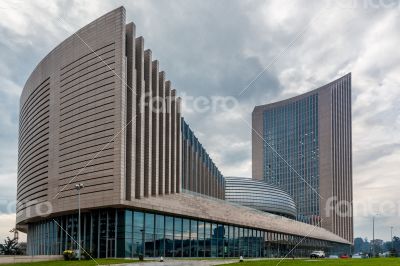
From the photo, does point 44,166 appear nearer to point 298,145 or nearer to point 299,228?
point 299,228

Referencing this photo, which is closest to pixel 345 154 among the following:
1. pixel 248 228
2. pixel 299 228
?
pixel 299 228

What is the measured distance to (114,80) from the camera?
171ft

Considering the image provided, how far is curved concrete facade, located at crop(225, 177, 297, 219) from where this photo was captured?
378 feet

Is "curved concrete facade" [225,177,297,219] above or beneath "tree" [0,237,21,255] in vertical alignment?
above

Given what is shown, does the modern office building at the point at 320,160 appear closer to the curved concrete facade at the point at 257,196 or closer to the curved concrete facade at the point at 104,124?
the curved concrete facade at the point at 257,196

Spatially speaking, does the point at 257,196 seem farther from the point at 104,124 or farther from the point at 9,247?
the point at 104,124

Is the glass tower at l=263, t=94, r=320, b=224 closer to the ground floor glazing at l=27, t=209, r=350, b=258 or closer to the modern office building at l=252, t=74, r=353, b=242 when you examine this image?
the modern office building at l=252, t=74, r=353, b=242

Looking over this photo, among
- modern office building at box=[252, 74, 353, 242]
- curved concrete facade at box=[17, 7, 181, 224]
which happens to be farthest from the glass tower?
curved concrete facade at box=[17, 7, 181, 224]

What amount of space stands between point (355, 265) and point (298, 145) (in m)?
170

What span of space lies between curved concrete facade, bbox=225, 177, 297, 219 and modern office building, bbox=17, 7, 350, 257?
41.7 meters

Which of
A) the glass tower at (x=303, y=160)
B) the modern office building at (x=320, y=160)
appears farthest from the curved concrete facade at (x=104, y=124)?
the glass tower at (x=303, y=160)

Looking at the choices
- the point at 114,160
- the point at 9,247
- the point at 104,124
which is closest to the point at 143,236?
the point at 114,160

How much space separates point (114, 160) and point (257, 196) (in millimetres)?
72285

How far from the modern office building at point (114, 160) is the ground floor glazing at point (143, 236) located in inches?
4.9
